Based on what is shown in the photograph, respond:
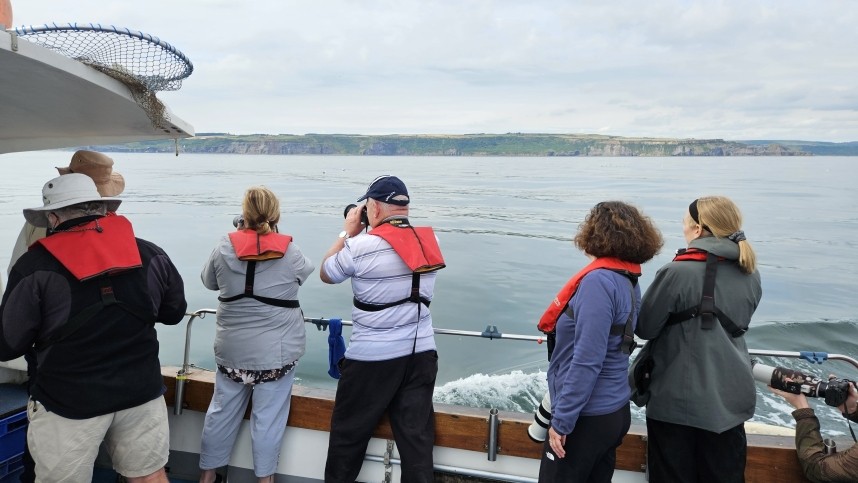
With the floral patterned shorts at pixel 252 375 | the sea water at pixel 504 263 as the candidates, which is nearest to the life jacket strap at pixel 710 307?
the floral patterned shorts at pixel 252 375

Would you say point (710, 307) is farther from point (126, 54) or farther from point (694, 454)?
point (126, 54)

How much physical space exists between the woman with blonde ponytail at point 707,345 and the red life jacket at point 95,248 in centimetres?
192

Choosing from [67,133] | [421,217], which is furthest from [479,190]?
[67,133]

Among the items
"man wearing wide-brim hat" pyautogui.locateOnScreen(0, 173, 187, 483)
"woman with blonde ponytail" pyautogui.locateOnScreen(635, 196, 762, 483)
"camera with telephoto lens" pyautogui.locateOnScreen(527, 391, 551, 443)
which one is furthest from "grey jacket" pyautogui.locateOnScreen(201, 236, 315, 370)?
"woman with blonde ponytail" pyautogui.locateOnScreen(635, 196, 762, 483)

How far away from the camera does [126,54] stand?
2.33m

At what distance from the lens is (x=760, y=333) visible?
1138cm

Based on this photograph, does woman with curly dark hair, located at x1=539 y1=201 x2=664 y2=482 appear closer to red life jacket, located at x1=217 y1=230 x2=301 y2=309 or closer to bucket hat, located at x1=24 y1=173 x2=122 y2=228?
red life jacket, located at x1=217 y1=230 x2=301 y2=309

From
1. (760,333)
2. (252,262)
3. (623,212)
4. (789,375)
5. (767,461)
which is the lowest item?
(760,333)

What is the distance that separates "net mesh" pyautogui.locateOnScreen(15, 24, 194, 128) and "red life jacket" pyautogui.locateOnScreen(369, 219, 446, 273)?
105 cm

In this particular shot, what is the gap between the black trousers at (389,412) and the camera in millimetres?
2623

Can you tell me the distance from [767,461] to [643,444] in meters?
0.51

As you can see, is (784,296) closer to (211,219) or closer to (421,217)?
(421,217)

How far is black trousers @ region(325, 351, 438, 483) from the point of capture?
2.62 meters

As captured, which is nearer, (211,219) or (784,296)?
(784,296)
